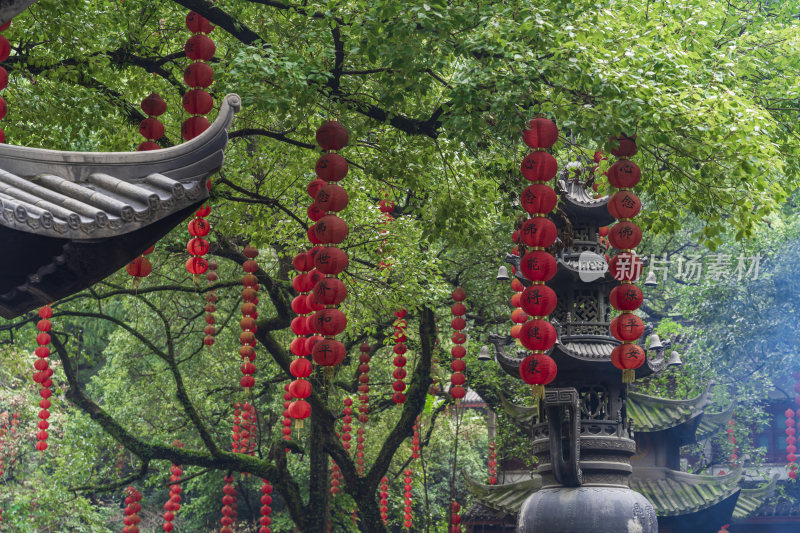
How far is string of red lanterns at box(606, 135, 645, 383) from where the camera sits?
313 inches

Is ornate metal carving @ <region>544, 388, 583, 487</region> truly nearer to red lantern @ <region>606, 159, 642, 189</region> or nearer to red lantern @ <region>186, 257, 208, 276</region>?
red lantern @ <region>606, 159, 642, 189</region>

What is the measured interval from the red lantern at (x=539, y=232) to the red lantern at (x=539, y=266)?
98mm

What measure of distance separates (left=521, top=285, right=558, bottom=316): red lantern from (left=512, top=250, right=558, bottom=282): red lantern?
11 cm

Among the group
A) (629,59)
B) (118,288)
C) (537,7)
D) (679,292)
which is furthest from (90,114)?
(679,292)

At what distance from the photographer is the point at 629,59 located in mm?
7379

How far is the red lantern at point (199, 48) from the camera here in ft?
28.0

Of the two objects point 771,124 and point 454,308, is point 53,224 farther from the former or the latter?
point 454,308

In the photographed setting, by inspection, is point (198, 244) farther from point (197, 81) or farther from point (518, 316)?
point (518, 316)

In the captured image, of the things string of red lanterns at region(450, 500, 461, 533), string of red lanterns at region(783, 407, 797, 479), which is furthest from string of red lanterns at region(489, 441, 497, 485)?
string of red lanterns at region(783, 407, 797, 479)

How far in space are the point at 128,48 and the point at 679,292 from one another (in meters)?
12.4

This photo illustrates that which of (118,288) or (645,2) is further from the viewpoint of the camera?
(118,288)

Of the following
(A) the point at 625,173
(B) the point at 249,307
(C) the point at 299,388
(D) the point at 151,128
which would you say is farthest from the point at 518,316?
(D) the point at 151,128

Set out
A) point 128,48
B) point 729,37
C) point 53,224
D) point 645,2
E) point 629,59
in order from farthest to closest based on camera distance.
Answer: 1. point 128,48
2. point 729,37
3. point 645,2
4. point 629,59
5. point 53,224

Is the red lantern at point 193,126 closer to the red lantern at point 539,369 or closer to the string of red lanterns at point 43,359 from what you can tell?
the red lantern at point 539,369
